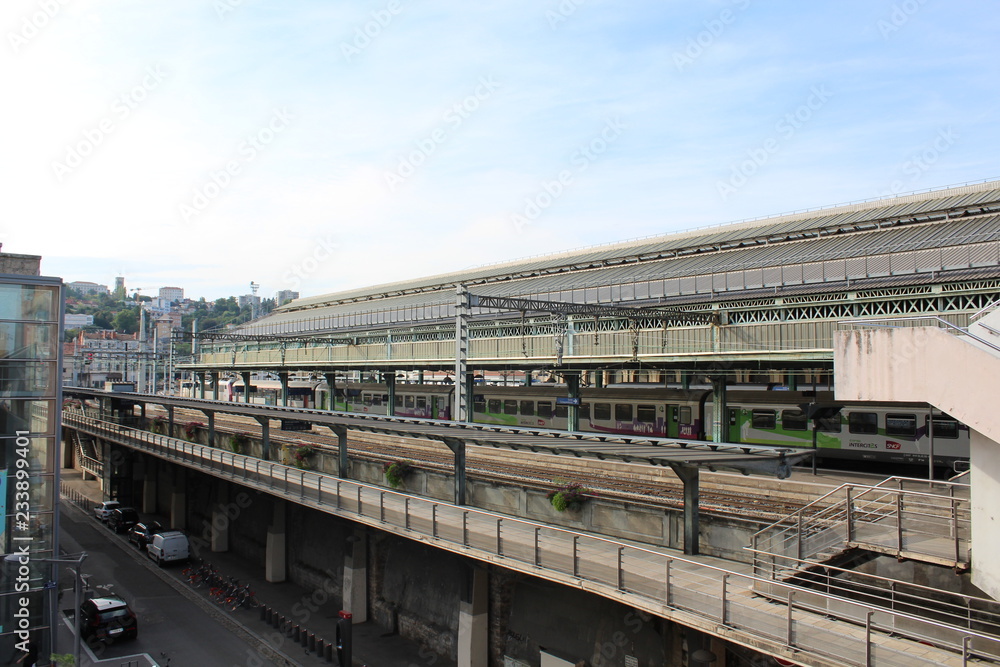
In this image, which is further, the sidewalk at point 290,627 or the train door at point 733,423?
the train door at point 733,423

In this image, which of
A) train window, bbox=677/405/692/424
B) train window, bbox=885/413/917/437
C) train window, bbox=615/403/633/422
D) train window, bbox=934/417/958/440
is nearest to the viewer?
train window, bbox=934/417/958/440

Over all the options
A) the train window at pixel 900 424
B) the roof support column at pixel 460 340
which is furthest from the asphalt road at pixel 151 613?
the train window at pixel 900 424

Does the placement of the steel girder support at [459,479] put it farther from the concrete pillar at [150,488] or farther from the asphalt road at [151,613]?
the concrete pillar at [150,488]

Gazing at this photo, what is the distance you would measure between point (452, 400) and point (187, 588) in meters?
16.3

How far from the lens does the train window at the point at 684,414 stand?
26.8 m

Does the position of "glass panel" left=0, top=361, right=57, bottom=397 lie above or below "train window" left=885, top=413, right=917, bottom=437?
above

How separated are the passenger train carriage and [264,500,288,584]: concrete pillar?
11.8 m

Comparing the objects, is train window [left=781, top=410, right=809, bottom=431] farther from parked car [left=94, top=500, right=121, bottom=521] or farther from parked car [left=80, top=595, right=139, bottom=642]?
parked car [left=94, top=500, right=121, bottom=521]

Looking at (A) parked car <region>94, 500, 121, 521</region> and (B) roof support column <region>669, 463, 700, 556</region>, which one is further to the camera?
(A) parked car <region>94, 500, 121, 521</region>

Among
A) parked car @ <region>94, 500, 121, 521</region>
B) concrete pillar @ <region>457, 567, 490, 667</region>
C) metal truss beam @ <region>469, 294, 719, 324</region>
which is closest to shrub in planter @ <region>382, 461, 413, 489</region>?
concrete pillar @ <region>457, 567, 490, 667</region>

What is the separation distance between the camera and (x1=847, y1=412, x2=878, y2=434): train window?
73.7 ft

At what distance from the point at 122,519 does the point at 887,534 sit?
1526 inches

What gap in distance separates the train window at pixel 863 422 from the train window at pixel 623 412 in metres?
8.50

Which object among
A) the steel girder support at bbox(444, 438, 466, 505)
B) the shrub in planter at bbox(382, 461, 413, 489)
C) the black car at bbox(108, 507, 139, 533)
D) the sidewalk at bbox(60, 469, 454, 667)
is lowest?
the sidewalk at bbox(60, 469, 454, 667)
